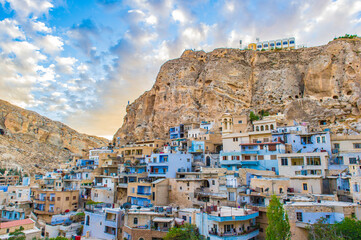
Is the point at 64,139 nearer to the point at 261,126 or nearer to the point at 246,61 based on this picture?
the point at 246,61

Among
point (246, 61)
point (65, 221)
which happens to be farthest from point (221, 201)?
point (246, 61)

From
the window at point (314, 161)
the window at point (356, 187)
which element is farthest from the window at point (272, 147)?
the window at point (356, 187)

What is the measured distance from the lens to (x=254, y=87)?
64.5 metres

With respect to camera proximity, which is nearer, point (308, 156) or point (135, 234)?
point (135, 234)

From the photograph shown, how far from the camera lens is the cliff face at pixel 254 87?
170ft

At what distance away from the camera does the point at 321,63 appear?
56.6 m

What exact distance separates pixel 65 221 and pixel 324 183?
26.3 metres

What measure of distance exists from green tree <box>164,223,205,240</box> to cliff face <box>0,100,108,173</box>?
67.6 metres

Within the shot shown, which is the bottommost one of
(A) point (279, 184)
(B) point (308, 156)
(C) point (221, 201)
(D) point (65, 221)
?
(D) point (65, 221)

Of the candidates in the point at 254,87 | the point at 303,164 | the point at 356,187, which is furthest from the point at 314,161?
the point at 254,87

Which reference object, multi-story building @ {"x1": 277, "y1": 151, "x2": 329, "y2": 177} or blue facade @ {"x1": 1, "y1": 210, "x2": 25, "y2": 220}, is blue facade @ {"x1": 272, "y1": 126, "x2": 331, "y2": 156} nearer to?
multi-story building @ {"x1": 277, "y1": 151, "x2": 329, "y2": 177}

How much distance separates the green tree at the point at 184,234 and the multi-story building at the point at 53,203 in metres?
18.9

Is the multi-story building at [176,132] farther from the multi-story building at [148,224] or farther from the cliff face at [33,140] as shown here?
the cliff face at [33,140]

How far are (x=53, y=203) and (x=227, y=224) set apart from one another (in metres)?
23.3
